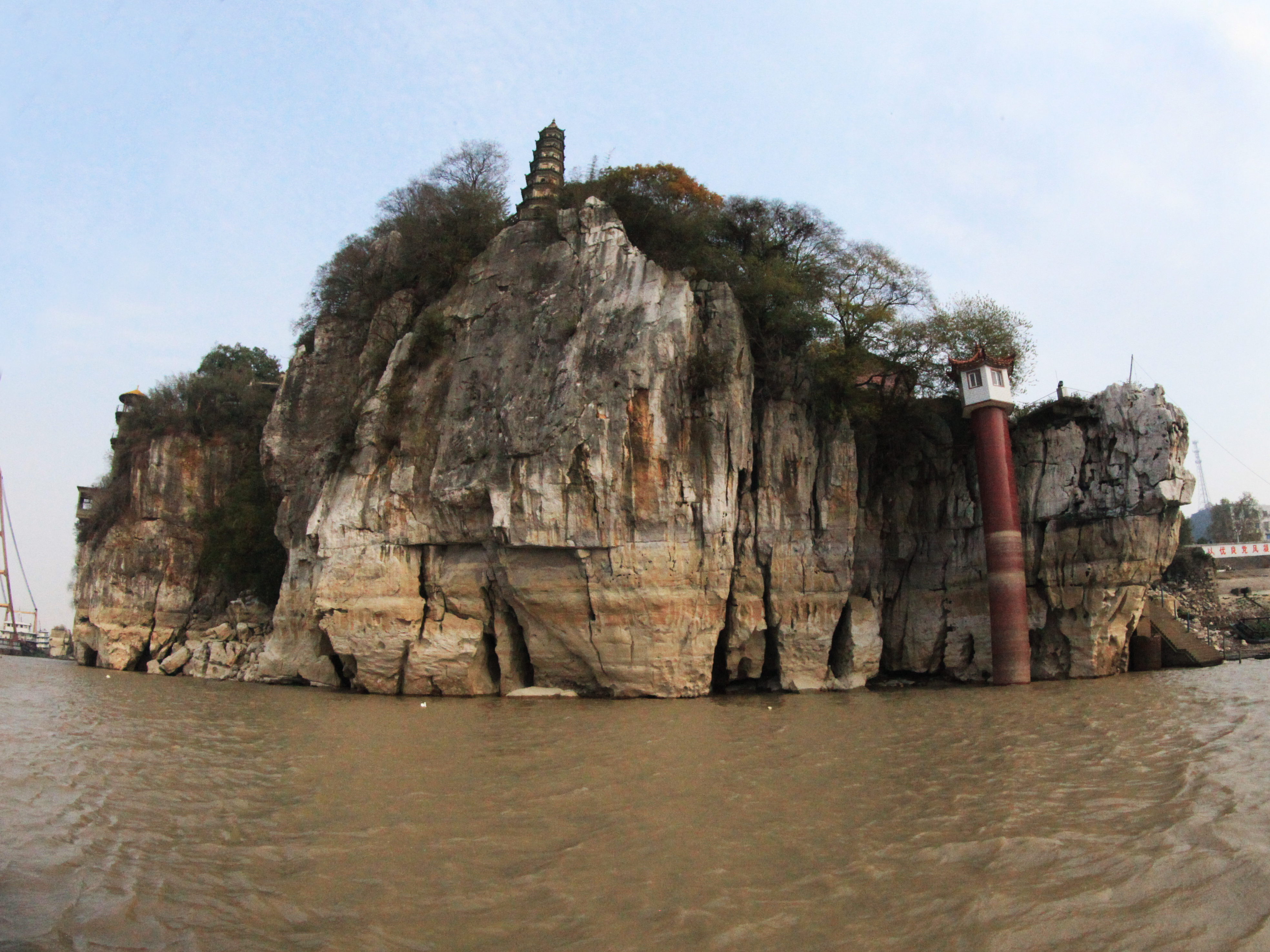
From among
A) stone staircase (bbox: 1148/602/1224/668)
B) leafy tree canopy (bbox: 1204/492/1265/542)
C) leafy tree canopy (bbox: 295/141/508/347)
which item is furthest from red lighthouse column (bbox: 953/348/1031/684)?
leafy tree canopy (bbox: 1204/492/1265/542)

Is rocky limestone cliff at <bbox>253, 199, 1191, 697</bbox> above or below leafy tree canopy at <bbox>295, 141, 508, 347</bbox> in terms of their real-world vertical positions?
below

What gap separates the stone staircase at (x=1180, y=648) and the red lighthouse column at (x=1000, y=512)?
19.5ft

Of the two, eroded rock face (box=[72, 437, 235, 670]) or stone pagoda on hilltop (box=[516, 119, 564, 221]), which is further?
stone pagoda on hilltop (box=[516, 119, 564, 221])

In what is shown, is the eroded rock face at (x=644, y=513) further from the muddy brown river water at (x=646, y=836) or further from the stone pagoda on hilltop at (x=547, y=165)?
the stone pagoda on hilltop at (x=547, y=165)

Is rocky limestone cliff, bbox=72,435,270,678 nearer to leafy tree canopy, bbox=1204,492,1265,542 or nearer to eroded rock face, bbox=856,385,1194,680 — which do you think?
eroded rock face, bbox=856,385,1194,680

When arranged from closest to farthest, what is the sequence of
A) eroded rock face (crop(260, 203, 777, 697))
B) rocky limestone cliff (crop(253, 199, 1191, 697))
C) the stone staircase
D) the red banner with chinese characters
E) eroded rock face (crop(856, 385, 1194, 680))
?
eroded rock face (crop(260, 203, 777, 697)) < rocky limestone cliff (crop(253, 199, 1191, 697)) < eroded rock face (crop(856, 385, 1194, 680)) < the stone staircase < the red banner with chinese characters

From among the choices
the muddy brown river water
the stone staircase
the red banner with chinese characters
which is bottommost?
the stone staircase

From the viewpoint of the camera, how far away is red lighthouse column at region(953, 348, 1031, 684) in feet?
70.7

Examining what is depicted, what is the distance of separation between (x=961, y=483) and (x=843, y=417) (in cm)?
487

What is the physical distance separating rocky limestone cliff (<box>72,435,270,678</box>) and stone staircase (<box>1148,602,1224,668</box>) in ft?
103

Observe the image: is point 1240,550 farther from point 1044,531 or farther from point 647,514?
point 647,514

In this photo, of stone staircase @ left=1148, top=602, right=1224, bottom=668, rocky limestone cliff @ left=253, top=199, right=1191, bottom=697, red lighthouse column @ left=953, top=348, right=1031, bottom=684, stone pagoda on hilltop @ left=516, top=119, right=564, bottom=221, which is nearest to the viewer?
rocky limestone cliff @ left=253, top=199, right=1191, bottom=697

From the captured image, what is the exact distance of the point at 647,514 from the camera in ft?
64.9

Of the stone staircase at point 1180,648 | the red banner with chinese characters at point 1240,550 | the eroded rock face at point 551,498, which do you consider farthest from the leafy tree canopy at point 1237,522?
the eroded rock face at point 551,498
